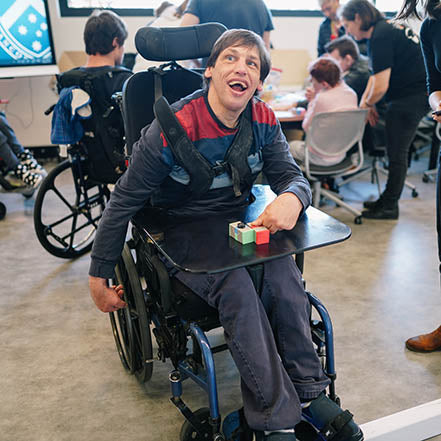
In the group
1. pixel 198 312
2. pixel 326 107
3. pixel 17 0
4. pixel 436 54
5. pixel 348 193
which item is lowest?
pixel 348 193

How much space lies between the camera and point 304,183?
144cm

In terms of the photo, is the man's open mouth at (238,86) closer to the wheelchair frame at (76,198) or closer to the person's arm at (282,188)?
the person's arm at (282,188)

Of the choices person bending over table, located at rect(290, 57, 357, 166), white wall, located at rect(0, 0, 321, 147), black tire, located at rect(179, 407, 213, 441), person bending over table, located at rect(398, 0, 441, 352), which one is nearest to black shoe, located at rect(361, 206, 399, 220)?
person bending over table, located at rect(290, 57, 357, 166)

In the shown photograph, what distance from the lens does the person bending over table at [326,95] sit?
294 cm

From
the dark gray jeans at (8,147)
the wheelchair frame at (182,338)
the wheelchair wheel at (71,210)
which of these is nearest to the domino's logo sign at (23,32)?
the dark gray jeans at (8,147)

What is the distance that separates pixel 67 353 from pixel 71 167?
0.96 m

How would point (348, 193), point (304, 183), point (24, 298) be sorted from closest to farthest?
point (304, 183), point (24, 298), point (348, 193)

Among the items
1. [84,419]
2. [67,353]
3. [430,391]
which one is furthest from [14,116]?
[430,391]

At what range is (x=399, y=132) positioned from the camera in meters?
3.04

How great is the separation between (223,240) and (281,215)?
0.54 feet

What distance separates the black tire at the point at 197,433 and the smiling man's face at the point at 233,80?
0.82 meters

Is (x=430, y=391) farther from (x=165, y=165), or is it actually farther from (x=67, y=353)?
(x=67, y=353)

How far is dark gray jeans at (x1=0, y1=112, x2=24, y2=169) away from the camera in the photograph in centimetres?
332

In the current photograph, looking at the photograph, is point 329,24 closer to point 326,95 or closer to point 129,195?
point 326,95
